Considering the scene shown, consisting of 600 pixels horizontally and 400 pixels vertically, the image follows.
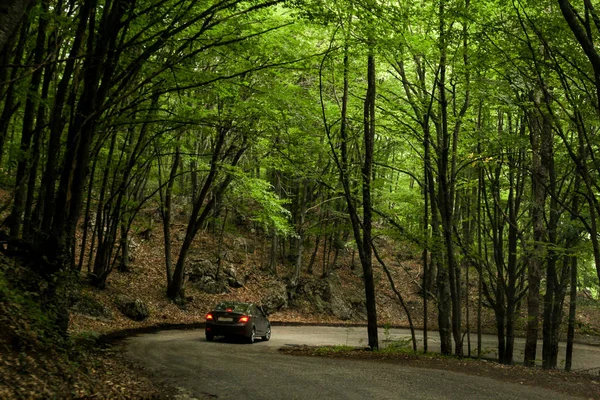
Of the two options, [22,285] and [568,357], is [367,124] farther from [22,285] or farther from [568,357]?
[568,357]

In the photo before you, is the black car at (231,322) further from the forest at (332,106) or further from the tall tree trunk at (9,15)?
the tall tree trunk at (9,15)

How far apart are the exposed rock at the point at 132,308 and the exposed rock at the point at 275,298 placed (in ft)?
29.6

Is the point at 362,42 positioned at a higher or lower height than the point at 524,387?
higher

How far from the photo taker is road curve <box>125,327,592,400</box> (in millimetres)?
7453

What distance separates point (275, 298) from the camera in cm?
2750

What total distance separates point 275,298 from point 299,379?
1922 cm

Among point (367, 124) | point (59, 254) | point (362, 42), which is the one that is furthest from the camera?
point (367, 124)

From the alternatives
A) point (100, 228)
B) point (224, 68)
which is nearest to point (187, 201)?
point (100, 228)

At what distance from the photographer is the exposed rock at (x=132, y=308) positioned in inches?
721

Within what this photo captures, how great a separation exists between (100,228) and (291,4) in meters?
15.2

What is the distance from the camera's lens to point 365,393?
7543 millimetres

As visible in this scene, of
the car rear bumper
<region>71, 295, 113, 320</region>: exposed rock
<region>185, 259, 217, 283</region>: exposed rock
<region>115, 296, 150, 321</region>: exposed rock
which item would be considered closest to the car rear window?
the car rear bumper

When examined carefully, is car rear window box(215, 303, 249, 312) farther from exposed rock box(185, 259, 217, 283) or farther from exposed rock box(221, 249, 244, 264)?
exposed rock box(221, 249, 244, 264)

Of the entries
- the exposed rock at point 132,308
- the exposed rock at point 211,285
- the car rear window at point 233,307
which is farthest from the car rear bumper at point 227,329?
the exposed rock at point 211,285
